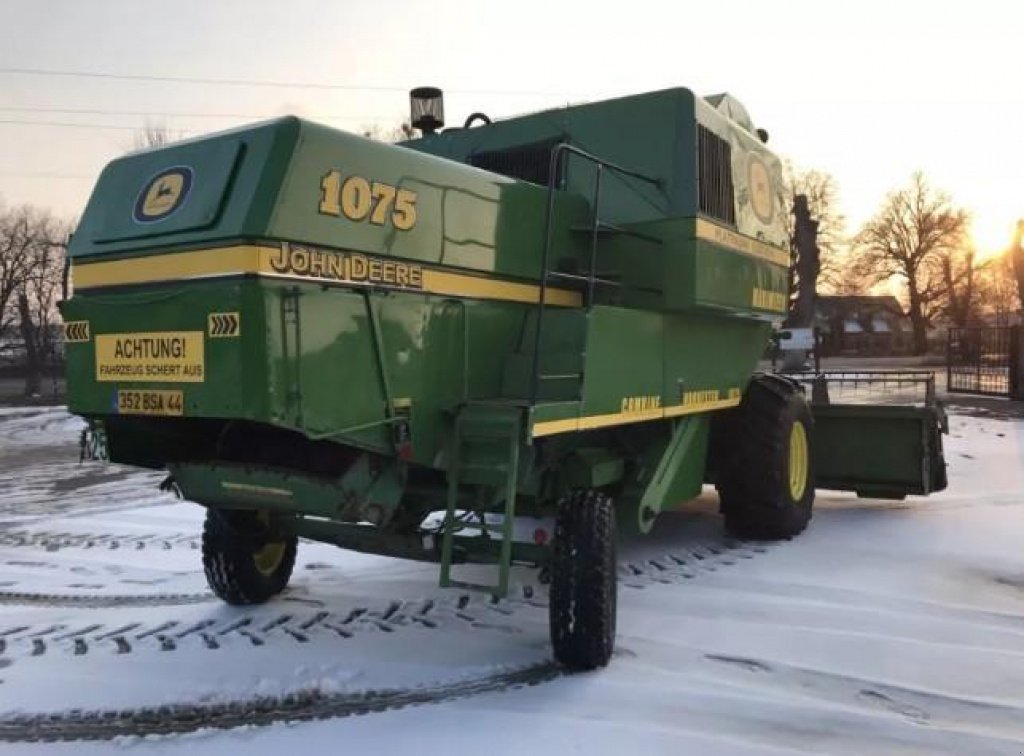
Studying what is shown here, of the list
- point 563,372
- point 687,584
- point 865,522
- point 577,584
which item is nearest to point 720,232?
point 563,372

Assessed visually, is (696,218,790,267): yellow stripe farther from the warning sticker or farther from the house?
the house

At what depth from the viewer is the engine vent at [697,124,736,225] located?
5.39 metres

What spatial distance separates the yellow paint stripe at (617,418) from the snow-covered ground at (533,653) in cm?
105

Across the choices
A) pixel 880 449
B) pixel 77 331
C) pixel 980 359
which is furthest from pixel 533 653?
pixel 980 359

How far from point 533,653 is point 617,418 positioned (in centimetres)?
125

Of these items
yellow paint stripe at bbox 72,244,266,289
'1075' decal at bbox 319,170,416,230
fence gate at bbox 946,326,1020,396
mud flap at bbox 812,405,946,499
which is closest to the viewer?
yellow paint stripe at bbox 72,244,266,289

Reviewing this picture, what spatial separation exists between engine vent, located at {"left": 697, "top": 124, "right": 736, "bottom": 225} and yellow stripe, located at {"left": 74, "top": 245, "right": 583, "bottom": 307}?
4.42 ft

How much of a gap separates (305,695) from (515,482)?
4.19 feet

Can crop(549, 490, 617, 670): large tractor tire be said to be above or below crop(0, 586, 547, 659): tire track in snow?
above

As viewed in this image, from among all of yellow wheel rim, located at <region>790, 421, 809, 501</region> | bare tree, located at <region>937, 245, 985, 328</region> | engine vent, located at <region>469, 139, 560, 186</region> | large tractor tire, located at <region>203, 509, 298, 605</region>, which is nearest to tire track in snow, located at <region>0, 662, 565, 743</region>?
large tractor tire, located at <region>203, 509, 298, 605</region>

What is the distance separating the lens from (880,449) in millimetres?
7461

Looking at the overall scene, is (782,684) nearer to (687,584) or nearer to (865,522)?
(687,584)

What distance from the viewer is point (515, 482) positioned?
400 centimetres

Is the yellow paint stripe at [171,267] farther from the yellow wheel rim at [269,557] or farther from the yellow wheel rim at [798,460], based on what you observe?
the yellow wheel rim at [798,460]
